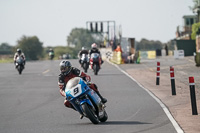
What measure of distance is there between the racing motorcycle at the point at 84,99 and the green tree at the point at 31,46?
444 feet

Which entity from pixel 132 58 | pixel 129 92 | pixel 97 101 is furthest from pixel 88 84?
pixel 132 58

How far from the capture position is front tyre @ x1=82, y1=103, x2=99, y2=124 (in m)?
12.4

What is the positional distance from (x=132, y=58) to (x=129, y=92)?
106 ft

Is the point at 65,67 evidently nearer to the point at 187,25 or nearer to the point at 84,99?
the point at 84,99

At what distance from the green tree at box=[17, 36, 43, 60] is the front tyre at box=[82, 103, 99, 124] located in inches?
5334

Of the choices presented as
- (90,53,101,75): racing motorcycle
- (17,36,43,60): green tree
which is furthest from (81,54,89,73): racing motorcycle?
(17,36,43,60): green tree

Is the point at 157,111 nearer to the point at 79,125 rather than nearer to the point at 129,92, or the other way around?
the point at 79,125

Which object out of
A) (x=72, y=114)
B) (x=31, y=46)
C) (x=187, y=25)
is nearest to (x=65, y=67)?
(x=72, y=114)

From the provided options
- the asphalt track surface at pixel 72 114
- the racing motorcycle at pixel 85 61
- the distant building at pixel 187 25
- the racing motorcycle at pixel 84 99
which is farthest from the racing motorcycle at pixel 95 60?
the distant building at pixel 187 25

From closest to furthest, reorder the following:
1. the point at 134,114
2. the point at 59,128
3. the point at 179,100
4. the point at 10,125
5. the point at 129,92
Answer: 1. the point at 59,128
2. the point at 10,125
3. the point at 134,114
4. the point at 179,100
5. the point at 129,92

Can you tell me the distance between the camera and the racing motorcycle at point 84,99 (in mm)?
12461

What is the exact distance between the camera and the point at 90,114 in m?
12.5

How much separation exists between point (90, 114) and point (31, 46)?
139520mm

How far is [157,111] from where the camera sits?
15297mm
